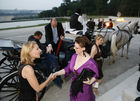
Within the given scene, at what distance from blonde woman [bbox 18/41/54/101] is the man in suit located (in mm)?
2035

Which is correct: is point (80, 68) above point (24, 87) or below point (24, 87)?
above

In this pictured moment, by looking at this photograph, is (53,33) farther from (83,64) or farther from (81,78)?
(81,78)

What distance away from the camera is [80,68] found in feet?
6.43

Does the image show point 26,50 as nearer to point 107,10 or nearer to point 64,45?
point 64,45

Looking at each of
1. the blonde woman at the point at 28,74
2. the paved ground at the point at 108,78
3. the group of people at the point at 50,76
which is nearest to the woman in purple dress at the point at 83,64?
the group of people at the point at 50,76

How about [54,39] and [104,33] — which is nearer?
[54,39]

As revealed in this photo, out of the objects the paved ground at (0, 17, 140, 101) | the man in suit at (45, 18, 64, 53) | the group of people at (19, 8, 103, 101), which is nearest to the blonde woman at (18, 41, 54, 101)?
the group of people at (19, 8, 103, 101)

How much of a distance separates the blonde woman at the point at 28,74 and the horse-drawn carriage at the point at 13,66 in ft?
3.43

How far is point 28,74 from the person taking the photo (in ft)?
5.66

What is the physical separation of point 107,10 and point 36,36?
54.3 m

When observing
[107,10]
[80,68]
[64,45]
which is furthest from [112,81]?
[107,10]

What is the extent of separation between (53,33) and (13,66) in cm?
147

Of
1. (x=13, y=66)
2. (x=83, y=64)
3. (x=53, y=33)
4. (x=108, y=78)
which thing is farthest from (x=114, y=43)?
(x=13, y=66)

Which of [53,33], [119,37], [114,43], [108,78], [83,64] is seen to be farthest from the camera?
[119,37]
